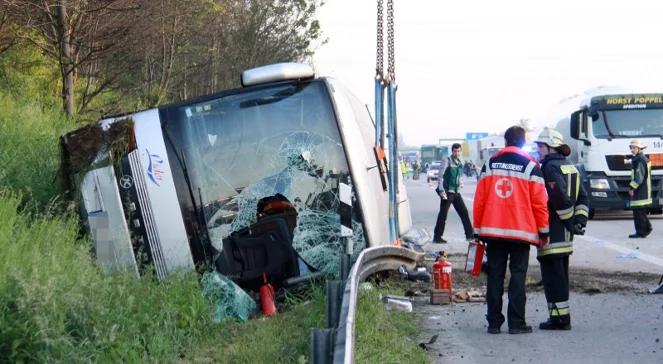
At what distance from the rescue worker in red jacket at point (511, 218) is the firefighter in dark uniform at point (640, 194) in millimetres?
10455

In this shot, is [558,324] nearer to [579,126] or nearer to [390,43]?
[390,43]

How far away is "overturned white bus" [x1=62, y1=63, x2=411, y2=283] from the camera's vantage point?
9.58 metres

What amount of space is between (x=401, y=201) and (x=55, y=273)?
22.4ft

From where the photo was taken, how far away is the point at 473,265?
968 centimetres

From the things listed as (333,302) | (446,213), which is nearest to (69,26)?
(446,213)

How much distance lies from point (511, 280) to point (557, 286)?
1.39 feet

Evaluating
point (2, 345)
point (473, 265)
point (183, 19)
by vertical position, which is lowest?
point (473, 265)

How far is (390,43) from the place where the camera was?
42.8 ft

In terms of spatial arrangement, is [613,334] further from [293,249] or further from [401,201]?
[401,201]

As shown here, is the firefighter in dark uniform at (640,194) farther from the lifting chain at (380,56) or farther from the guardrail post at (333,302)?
the guardrail post at (333,302)

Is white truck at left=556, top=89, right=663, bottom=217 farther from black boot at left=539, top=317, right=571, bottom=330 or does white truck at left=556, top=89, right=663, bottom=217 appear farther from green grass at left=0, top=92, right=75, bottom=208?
black boot at left=539, top=317, right=571, bottom=330

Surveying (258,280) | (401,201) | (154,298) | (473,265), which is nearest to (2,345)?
(154,298)

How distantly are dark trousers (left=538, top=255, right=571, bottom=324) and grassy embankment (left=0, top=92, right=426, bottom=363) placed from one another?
1.24 meters

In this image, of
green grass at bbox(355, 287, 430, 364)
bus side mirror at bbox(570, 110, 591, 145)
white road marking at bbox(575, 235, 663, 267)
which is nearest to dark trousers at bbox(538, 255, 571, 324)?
green grass at bbox(355, 287, 430, 364)
